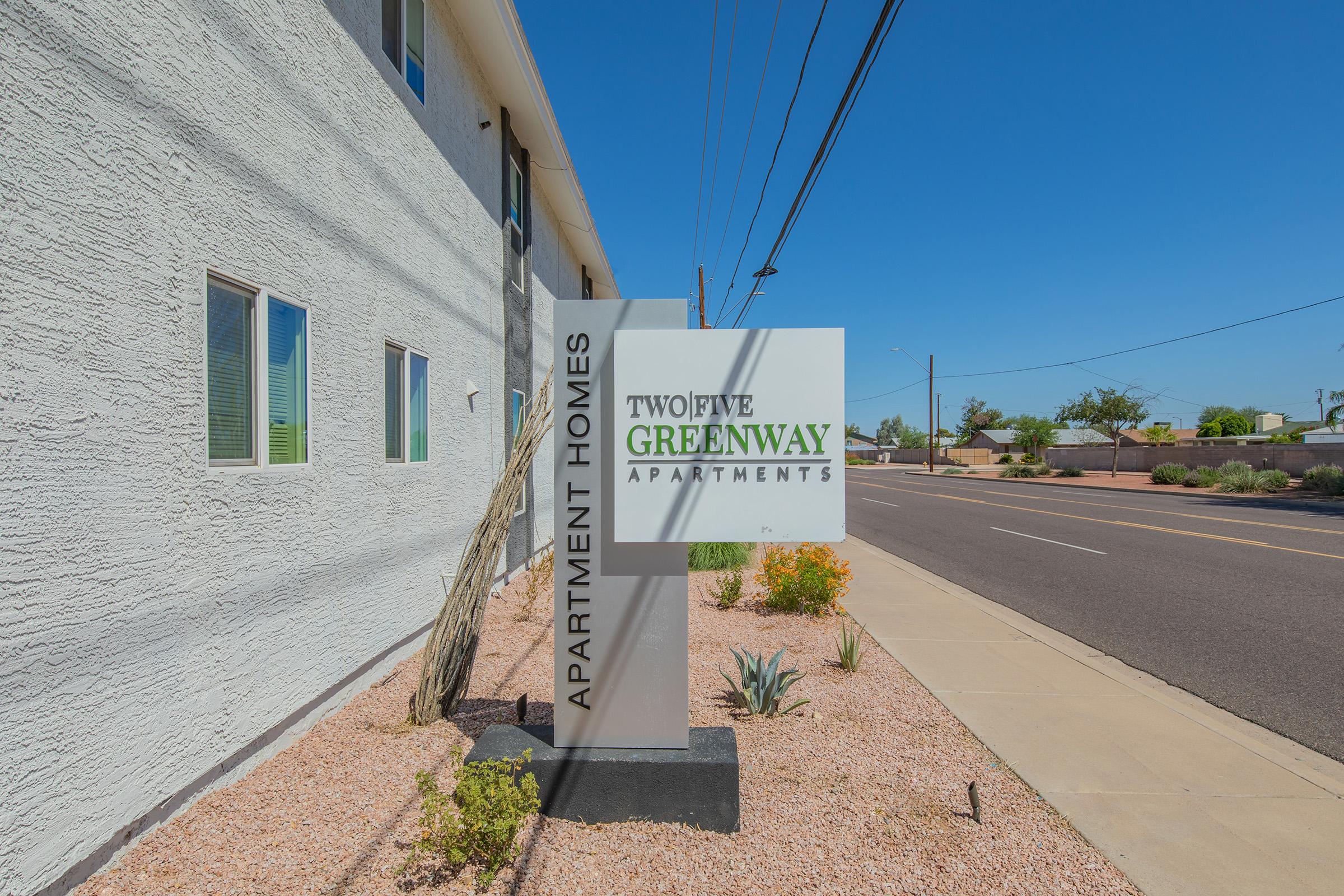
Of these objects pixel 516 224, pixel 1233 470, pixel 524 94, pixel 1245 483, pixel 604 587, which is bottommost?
pixel 1245 483

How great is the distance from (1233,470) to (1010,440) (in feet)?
208

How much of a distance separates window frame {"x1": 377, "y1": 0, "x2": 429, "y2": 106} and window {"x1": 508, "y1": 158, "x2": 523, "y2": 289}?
2.91 metres

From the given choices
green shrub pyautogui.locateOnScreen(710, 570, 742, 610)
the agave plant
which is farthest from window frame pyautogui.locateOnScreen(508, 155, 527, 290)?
the agave plant

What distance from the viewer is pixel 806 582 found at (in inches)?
294

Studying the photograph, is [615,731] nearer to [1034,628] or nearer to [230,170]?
[230,170]

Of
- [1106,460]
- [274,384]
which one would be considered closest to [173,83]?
[274,384]

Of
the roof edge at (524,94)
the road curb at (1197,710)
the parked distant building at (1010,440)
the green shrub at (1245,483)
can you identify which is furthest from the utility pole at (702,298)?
the parked distant building at (1010,440)

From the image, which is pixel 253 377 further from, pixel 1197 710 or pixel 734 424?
pixel 1197 710

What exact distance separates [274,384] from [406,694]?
7.74 ft

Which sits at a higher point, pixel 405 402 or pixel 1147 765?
pixel 405 402

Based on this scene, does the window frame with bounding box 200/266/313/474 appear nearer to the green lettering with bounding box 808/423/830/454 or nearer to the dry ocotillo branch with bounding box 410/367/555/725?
the dry ocotillo branch with bounding box 410/367/555/725

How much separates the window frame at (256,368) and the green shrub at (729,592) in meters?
4.78

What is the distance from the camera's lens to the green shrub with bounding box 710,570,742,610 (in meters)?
7.82

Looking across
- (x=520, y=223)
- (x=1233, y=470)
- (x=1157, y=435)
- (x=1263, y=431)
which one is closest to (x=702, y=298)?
(x=520, y=223)
